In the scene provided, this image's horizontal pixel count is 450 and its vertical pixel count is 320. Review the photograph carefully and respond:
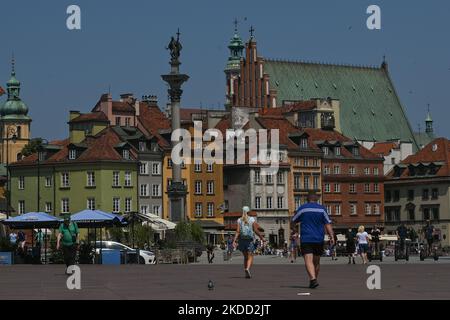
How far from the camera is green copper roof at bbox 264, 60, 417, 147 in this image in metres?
160

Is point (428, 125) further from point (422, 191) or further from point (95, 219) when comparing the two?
point (95, 219)

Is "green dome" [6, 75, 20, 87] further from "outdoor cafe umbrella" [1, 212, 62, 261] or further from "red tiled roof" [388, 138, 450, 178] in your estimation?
"outdoor cafe umbrella" [1, 212, 62, 261]

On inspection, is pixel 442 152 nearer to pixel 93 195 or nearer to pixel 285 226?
pixel 285 226

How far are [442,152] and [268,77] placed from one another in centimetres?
2677

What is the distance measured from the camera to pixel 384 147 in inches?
5984

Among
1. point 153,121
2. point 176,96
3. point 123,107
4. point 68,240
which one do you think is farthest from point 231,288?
point 123,107

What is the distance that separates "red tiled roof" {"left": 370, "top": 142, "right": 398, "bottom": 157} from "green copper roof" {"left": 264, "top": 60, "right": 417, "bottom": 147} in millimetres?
4689

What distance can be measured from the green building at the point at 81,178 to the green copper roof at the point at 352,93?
145 feet

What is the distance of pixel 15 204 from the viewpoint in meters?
119

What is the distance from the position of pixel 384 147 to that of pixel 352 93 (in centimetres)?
1428

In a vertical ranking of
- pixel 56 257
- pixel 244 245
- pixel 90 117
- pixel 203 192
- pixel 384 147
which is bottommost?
pixel 56 257

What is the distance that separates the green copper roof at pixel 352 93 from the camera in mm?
160000

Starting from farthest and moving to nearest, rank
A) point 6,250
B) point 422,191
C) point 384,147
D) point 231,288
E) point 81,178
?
1. point 384,147
2. point 422,191
3. point 81,178
4. point 6,250
5. point 231,288

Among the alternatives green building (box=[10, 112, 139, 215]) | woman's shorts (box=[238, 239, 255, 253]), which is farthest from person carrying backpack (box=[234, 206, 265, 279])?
green building (box=[10, 112, 139, 215])
